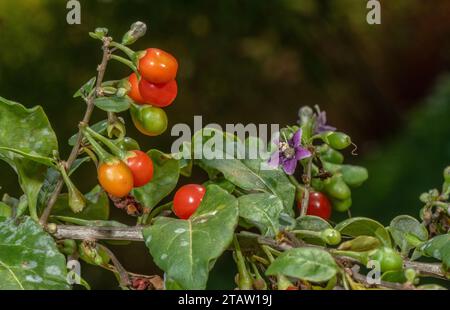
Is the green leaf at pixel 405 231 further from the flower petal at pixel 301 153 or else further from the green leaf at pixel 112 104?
the green leaf at pixel 112 104

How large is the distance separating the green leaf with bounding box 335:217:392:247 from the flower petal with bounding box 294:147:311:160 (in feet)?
0.21

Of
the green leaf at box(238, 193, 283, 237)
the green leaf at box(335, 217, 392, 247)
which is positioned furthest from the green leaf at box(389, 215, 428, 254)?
the green leaf at box(238, 193, 283, 237)

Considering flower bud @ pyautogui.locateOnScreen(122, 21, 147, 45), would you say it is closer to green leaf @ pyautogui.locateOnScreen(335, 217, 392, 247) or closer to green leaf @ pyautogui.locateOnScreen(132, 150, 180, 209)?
green leaf @ pyautogui.locateOnScreen(132, 150, 180, 209)

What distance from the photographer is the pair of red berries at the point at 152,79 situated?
551 millimetres

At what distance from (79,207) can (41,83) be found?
2330 mm

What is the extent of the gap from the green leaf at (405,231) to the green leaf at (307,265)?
0.13 metres

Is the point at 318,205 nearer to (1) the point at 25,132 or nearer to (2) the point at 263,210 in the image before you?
(2) the point at 263,210

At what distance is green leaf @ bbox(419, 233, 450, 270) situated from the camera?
51 cm

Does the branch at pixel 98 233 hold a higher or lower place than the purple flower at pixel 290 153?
lower

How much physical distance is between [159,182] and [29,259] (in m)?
0.15

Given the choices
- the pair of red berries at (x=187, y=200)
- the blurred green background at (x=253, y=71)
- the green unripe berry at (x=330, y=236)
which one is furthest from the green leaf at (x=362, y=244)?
the blurred green background at (x=253, y=71)

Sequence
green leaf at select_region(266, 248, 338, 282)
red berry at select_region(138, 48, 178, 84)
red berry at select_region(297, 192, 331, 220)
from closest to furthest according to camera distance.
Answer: green leaf at select_region(266, 248, 338, 282)
red berry at select_region(138, 48, 178, 84)
red berry at select_region(297, 192, 331, 220)
